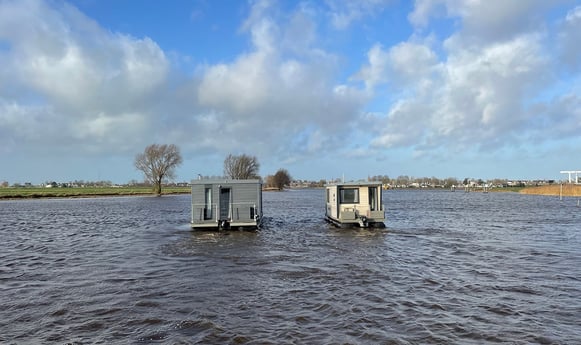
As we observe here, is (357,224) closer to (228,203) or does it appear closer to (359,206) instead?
(359,206)

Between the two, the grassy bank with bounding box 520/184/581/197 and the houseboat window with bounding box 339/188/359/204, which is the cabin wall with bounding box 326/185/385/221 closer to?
the houseboat window with bounding box 339/188/359/204

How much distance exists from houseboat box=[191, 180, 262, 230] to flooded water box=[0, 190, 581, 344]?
3.42 m

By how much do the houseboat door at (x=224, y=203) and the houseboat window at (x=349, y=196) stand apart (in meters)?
8.62

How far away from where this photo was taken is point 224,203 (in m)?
29.1

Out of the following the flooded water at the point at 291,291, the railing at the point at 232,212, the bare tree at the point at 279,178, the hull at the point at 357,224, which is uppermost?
the bare tree at the point at 279,178

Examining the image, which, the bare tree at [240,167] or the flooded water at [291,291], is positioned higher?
the bare tree at [240,167]

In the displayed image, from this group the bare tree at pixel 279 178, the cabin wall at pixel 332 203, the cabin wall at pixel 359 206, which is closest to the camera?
the cabin wall at pixel 359 206

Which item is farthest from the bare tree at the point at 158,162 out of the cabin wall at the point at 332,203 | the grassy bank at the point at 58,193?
the cabin wall at the point at 332,203

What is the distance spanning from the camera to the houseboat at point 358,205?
30.0 meters

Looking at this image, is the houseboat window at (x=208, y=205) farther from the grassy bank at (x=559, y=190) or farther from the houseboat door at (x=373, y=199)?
the grassy bank at (x=559, y=190)

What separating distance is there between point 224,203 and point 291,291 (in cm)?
1713

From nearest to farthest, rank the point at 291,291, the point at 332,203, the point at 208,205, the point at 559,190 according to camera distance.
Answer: the point at 291,291 → the point at 208,205 → the point at 332,203 → the point at 559,190

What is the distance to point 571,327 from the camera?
31.1ft

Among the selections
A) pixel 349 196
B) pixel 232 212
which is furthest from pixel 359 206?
pixel 232 212
